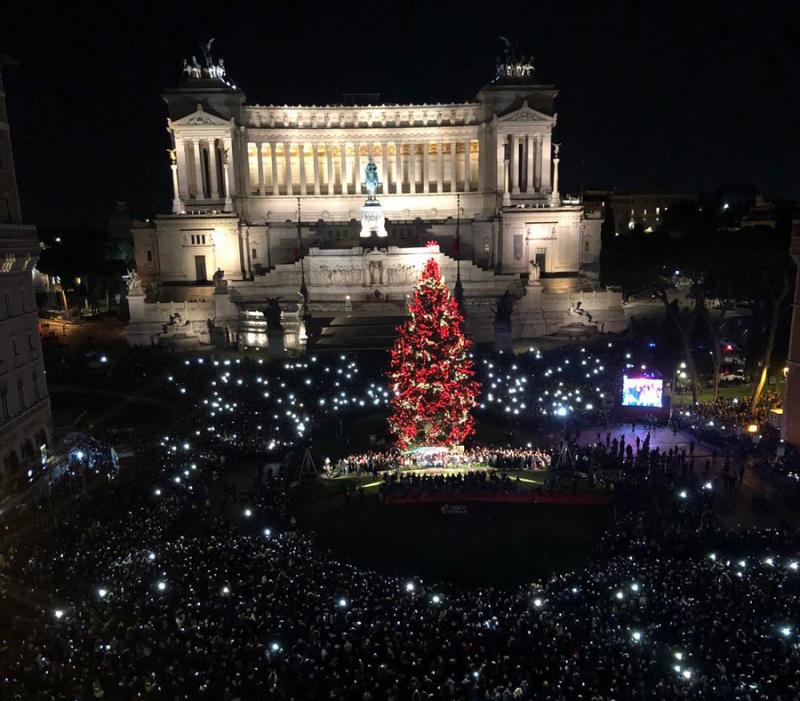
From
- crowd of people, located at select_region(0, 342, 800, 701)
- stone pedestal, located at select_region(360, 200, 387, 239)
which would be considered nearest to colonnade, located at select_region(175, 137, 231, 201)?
stone pedestal, located at select_region(360, 200, 387, 239)

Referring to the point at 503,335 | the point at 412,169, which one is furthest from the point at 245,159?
the point at 503,335

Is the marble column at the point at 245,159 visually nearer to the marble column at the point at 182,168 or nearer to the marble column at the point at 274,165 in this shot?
the marble column at the point at 274,165

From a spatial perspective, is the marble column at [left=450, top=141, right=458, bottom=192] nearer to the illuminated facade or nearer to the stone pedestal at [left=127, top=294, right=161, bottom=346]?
the stone pedestal at [left=127, top=294, right=161, bottom=346]

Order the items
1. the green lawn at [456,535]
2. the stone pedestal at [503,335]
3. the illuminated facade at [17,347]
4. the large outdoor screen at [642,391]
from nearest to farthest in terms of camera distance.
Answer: the green lawn at [456,535] → the illuminated facade at [17,347] → the large outdoor screen at [642,391] → the stone pedestal at [503,335]

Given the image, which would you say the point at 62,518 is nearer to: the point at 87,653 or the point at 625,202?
the point at 87,653

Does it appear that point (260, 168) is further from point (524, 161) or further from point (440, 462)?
point (440, 462)

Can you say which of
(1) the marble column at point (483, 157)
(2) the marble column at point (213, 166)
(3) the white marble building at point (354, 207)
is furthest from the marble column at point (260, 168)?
(1) the marble column at point (483, 157)

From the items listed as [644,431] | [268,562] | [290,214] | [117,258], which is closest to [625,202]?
[290,214]
